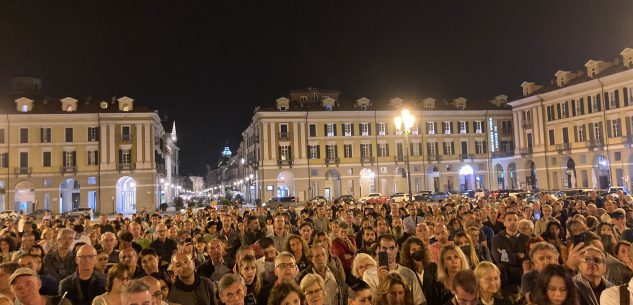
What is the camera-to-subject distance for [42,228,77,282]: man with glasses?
7.98 m

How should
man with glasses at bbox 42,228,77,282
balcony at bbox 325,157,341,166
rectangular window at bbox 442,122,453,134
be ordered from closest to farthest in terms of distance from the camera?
1. man with glasses at bbox 42,228,77,282
2. balcony at bbox 325,157,341,166
3. rectangular window at bbox 442,122,453,134

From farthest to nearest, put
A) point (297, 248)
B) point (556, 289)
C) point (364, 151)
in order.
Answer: point (364, 151) < point (297, 248) < point (556, 289)

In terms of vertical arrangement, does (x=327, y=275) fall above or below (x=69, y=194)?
below

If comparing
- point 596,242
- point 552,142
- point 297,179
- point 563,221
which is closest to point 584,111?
point 552,142

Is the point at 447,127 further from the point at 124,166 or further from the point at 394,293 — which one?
the point at 394,293

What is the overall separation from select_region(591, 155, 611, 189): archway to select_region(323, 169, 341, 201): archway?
27.3 metres

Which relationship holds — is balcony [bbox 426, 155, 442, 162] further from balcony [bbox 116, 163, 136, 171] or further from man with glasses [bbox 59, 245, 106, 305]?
man with glasses [bbox 59, 245, 106, 305]

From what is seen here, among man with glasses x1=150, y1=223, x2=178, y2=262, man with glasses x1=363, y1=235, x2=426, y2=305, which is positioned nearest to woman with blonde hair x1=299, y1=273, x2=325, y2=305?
man with glasses x1=363, y1=235, x2=426, y2=305

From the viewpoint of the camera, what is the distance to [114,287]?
5500 mm

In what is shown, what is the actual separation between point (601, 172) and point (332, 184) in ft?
94.1

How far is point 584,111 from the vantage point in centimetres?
5253

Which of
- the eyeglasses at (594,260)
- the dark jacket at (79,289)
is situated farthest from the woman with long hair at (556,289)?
the dark jacket at (79,289)

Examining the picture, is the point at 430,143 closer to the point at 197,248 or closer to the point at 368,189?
the point at 368,189

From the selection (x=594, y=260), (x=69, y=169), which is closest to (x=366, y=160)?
(x=69, y=169)
